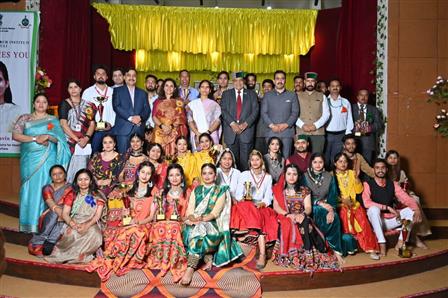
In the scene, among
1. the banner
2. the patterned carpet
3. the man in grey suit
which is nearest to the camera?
the patterned carpet

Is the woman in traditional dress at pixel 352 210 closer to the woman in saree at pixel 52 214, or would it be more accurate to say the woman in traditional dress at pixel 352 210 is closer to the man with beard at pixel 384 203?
Result: the man with beard at pixel 384 203

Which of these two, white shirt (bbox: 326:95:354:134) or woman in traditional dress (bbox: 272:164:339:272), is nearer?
woman in traditional dress (bbox: 272:164:339:272)

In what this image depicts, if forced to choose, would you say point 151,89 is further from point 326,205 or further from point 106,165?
point 326,205

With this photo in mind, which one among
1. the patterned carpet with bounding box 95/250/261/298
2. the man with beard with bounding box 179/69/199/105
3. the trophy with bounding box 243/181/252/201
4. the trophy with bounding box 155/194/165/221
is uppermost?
the man with beard with bounding box 179/69/199/105

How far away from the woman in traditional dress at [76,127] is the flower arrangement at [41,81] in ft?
5.30

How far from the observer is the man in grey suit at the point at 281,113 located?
20.2 ft

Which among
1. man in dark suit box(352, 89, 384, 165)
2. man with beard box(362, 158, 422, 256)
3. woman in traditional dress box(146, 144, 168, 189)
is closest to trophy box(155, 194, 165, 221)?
woman in traditional dress box(146, 144, 168, 189)

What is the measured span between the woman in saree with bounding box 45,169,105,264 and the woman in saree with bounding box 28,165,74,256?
2.6 inches

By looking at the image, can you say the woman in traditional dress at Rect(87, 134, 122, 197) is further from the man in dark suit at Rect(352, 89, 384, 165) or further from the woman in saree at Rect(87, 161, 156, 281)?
the man in dark suit at Rect(352, 89, 384, 165)

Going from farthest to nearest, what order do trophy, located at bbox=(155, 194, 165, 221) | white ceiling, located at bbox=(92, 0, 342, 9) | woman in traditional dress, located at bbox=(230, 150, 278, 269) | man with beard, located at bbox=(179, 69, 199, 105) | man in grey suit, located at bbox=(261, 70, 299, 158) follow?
1. white ceiling, located at bbox=(92, 0, 342, 9)
2. man with beard, located at bbox=(179, 69, 199, 105)
3. man in grey suit, located at bbox=(261, 70, 299, 158)
4. woman in traditional dress, located at bbox=(230, 150, 278, 269)
5. trophy, located at bbox=(155, 194, 165, 221)

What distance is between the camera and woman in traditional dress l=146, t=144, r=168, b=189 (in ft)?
17.3

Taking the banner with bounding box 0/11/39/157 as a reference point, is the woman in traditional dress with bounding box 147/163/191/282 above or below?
below

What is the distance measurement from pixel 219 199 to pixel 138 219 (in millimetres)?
690

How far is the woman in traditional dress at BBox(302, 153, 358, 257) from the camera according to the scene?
506 centimetres
